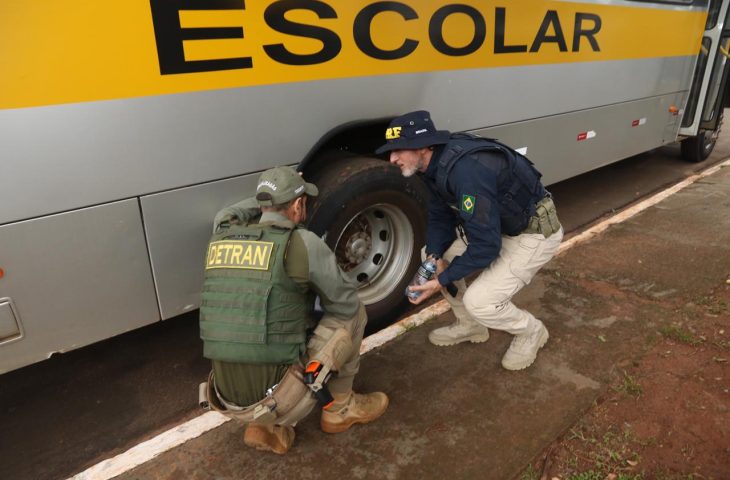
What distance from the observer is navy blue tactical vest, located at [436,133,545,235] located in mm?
2533

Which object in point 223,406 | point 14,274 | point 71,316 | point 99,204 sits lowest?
point 223,406

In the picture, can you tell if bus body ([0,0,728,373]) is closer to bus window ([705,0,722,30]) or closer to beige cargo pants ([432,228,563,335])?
beige cargo pants ([432,228,563,335])

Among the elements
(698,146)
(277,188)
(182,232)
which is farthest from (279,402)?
(698,146)

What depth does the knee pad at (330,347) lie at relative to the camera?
7.51ft

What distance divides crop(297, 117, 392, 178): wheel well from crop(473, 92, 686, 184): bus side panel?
0.84m

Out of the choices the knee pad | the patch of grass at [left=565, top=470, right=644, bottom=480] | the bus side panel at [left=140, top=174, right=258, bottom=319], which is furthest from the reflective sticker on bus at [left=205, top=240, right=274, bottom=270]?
the patch of grass at [left=565, top=470, right=644, bottom=480]

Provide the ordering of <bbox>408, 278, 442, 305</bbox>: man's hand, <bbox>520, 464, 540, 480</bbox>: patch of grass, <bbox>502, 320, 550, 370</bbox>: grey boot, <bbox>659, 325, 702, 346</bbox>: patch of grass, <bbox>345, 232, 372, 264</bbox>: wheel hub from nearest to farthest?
1. <bbox>520, 464, 540, 480</bbox>: patch of grass
2. <bbox>408, 278, 442, 305</bbox>: man's hand
3. <bbox>502, 320, 550, 370</bbox>: grey boot
4. <bbox>659, 325, 702, 346</bbox>: patch of grass
5. <bbox>345, 232, 372, 264</bbox>: wheel hub

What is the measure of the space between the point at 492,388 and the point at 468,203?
1091 millimetres

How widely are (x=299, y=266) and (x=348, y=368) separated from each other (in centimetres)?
67

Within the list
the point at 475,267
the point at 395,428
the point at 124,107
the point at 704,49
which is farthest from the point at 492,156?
the point at 704,49

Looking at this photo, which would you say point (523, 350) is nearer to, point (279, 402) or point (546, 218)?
point (546, 218)

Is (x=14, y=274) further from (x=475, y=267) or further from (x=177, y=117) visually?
(x=475, y=267)

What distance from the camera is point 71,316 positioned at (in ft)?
8.05

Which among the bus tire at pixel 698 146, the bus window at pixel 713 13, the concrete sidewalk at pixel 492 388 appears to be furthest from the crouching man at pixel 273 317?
the bus tire at pixel 698 146
